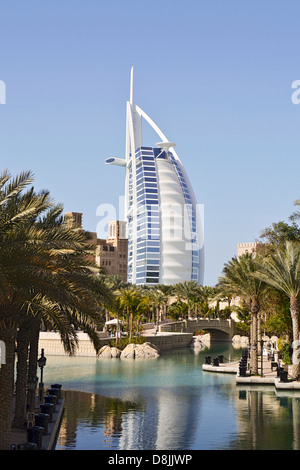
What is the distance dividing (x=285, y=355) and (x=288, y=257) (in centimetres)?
1224

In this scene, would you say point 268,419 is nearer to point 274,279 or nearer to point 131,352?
point 274,279

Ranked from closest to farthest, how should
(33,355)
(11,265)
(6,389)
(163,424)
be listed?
(11,265), (6,389), (163,424), (33,355)

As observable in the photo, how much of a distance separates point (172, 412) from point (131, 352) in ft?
113

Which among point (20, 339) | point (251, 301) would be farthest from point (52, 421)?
point (251, 301)

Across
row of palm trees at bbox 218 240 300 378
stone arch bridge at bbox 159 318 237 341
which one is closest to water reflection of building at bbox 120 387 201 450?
row of palm trees at bbox 218 240 300 378

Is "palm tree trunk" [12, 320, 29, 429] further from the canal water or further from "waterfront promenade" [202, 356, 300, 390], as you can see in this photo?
"waterfront promenade" [202, 356, 300, 390]

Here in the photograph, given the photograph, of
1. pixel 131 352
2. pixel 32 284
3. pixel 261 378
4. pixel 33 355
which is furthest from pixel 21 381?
pixel 131 352

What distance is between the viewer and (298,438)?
23.1m

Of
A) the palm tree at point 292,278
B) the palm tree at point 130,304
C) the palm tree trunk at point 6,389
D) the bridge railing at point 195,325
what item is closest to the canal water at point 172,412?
the palm tree at point 292,278

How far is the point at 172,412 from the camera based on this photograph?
2934cm

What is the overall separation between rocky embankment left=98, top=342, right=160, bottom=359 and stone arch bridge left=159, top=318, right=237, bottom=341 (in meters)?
17.7

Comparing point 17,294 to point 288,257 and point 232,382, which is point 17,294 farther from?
point 232,382

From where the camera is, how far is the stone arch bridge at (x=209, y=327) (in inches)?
3391

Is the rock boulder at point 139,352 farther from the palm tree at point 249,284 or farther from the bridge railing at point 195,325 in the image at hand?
the palm tree at point 249,284
